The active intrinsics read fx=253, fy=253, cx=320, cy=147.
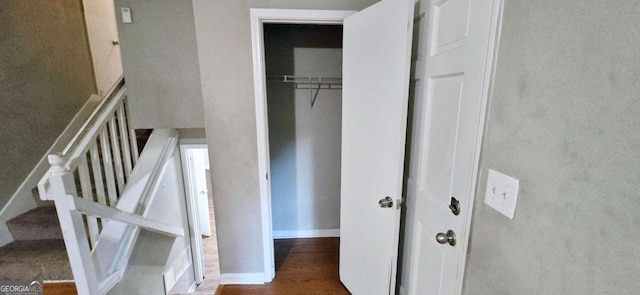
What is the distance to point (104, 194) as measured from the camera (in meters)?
2.06

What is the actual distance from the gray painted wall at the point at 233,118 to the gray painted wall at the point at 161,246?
88 cm

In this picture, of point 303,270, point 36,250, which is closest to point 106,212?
point 36,250

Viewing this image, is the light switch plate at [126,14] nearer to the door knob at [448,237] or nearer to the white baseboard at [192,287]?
the door knob at [448,237]

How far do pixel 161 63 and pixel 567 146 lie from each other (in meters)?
2.69

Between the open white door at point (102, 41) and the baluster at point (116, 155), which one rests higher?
the open white door at point (102, 41)

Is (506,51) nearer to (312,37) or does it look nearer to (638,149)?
(638,149)

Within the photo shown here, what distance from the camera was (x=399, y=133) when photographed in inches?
52.5

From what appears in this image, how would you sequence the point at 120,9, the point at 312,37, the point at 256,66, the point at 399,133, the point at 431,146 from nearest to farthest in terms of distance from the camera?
1. the point at 431,146
2. the point at 399,133
3. the point at 256,66
4. the point at 120,9
5. the point at 312,37

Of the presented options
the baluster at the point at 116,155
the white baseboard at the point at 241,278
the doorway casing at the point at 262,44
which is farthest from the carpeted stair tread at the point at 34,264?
the doorway casing at the point at 262,44

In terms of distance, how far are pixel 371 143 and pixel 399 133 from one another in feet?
0.80

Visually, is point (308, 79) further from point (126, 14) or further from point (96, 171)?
point (96, 171)

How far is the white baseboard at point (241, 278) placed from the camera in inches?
80.7

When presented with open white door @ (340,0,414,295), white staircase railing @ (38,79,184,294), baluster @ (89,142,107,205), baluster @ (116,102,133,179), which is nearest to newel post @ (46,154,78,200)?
white staircase railing @ (38,79,184,294)

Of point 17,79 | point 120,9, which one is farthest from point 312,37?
point 17,79
